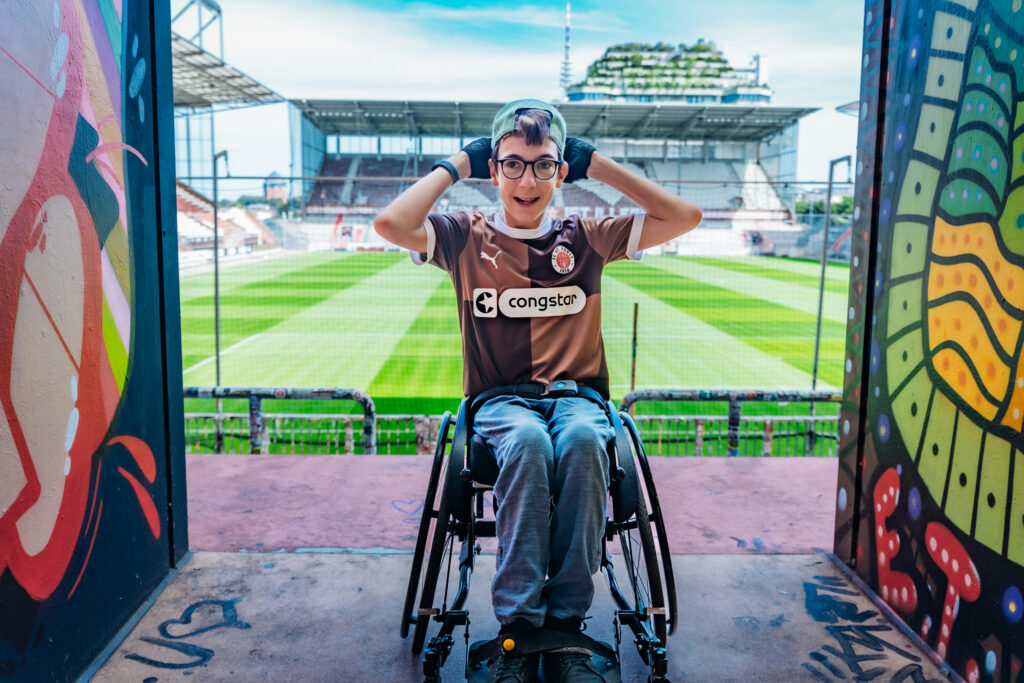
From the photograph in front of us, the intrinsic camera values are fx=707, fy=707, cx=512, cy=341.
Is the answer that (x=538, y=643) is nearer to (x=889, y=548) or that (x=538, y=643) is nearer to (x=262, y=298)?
(x=889, y=548)

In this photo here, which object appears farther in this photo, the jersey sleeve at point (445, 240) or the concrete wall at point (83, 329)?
the jersey sleeve at point (445, 240)

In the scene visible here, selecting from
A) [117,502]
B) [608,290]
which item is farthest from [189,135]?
[117,502]

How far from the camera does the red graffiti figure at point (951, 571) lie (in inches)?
90.6

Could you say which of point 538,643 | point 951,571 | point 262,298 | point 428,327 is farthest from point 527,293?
point 262,298

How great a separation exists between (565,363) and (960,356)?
4.39 feet

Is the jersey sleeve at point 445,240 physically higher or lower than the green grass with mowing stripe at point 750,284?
higher

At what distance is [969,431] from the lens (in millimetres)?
2324

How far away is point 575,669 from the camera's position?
200 cm

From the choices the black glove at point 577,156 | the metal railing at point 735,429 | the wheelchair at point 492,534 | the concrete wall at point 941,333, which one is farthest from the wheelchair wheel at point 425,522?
the metal railing at point 735,429

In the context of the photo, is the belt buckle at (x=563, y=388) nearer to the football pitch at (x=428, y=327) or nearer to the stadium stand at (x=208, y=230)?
the stadium stand at (x=208, y=230)

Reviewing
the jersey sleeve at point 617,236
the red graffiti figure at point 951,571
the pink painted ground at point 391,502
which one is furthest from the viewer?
the pink painted ground at point 391,502

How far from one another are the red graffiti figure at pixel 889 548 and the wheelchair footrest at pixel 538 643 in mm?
1374

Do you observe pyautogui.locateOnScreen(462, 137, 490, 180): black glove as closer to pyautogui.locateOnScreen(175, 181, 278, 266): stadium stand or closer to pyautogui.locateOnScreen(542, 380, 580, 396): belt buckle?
pyautogui.locateOnScreen(542, 380, 580, 396): belt buckle

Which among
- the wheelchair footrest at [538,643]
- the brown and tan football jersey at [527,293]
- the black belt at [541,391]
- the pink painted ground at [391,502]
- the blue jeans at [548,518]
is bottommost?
the pink painted ground at [391,502]
